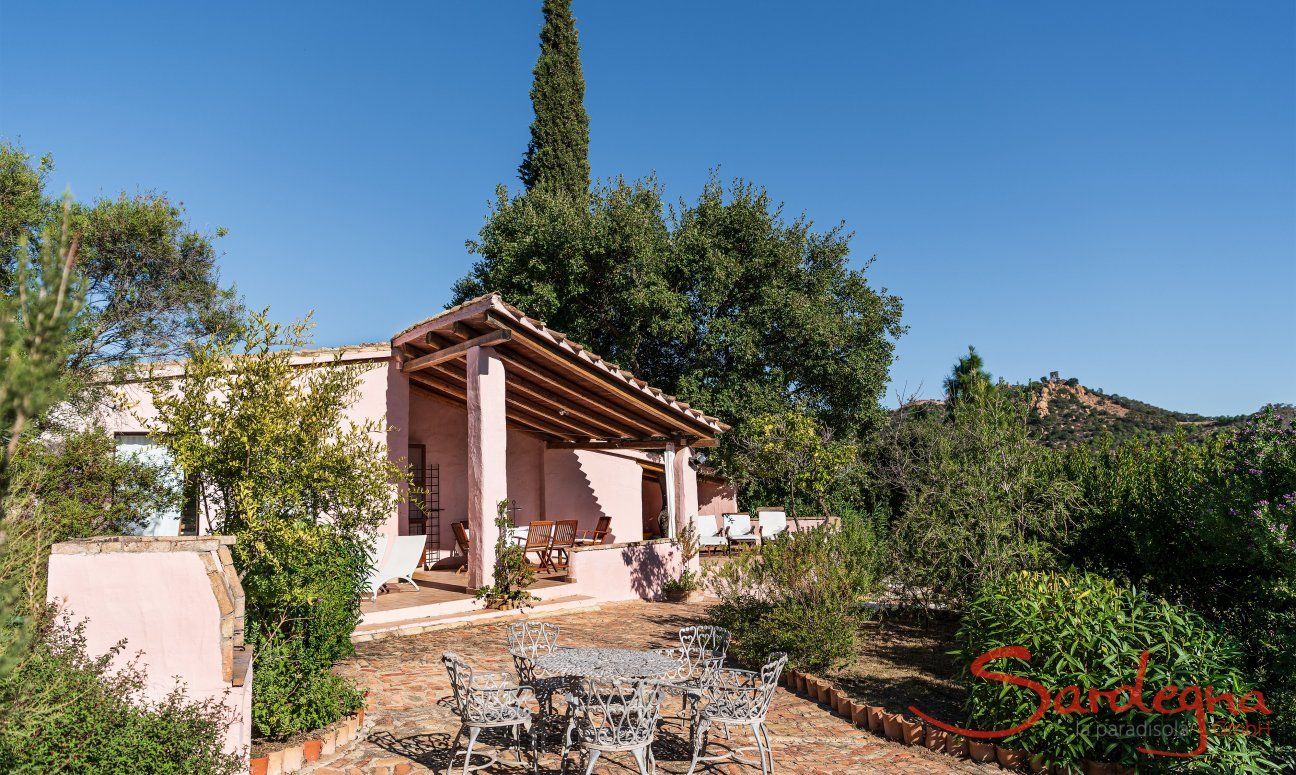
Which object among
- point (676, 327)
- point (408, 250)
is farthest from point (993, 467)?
point (408, 250)

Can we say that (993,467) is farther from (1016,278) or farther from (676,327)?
(676,327)

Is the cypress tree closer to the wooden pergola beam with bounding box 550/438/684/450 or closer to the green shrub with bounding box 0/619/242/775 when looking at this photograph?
the wooden pergola beam with bounding box 550/438/684/450

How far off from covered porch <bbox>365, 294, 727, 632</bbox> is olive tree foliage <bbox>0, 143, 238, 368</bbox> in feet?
13.3

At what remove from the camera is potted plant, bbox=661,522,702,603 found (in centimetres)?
1284

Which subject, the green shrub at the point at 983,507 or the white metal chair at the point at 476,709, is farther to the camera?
the green shrub at the point at 983,507

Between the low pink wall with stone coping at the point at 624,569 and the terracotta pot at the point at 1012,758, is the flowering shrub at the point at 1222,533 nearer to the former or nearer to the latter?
the terracotta pot at the point at 1012,758

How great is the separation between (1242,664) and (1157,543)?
173cm

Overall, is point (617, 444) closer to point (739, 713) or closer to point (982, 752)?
point (739, 713)

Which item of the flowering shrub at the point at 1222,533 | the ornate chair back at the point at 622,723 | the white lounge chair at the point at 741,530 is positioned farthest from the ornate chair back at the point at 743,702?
the white lounge chair at the point at 741,530

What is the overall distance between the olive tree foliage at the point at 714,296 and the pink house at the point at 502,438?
4.04m

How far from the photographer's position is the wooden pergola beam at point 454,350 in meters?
9.61

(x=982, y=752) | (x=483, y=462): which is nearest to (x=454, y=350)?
(x=483, y=462)

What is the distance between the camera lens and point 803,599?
7.71 metres

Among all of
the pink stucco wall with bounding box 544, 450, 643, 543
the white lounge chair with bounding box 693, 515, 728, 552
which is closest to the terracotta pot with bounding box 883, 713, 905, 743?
the white lounge chair with bounding box 693, 515, 728, 552
